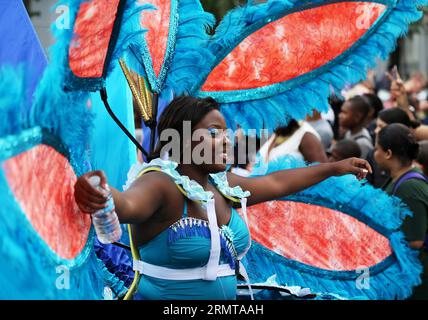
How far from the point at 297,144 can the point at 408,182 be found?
Answer: 4.47 feet

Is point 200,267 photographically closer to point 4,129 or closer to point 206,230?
point 206,230

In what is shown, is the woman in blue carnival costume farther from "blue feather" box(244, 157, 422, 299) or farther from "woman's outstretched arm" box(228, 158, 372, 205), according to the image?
"blue feather" box(244, 157, 422, 299)

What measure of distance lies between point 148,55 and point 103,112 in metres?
0.43

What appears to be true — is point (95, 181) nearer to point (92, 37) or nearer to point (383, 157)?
point (92, 37)

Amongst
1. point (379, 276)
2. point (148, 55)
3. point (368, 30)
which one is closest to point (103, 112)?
point (148, 55)

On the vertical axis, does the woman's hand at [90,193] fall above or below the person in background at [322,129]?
above

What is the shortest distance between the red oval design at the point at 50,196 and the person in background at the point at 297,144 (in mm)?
3179

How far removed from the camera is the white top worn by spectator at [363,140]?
20.6ft

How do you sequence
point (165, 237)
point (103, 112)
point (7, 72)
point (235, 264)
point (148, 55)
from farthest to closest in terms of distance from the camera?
point (103, 112) < point (148, 55) < point (235, 264) < point (165, 237) < point (7, 72)

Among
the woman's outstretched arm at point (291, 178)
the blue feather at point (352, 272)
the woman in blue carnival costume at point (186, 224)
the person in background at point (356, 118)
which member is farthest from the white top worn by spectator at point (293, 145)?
the woman in blue carnival costume at point (186, 224)

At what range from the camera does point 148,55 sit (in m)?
3.42

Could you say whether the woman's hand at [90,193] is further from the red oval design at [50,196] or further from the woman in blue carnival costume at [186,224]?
the woman in blue carnival costume at [186,224]

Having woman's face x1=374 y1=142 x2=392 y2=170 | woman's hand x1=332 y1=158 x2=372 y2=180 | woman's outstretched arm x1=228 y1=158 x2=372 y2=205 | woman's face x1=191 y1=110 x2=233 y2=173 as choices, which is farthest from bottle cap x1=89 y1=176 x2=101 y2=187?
woman's face x1=374 y1=142 x2=392 y2=170

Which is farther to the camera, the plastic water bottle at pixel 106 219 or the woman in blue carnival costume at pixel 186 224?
the woman in blue carnival costume at pixel 186 224
